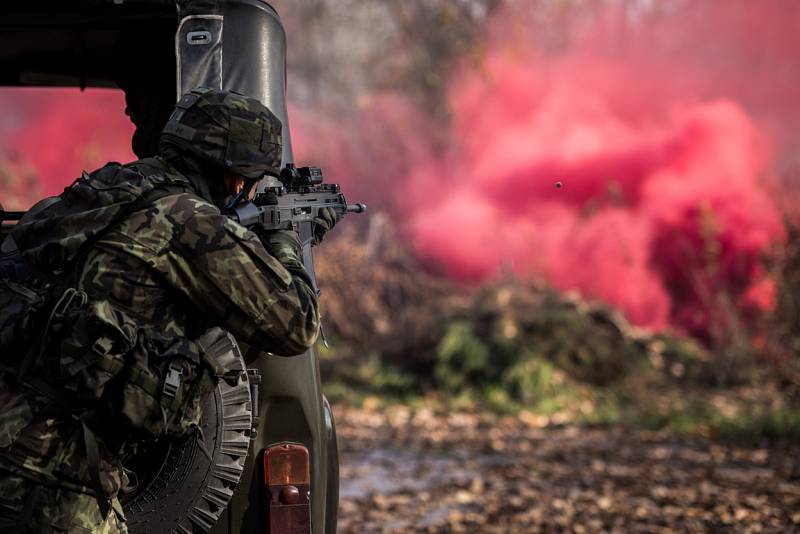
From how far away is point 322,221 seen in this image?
9.40 feet

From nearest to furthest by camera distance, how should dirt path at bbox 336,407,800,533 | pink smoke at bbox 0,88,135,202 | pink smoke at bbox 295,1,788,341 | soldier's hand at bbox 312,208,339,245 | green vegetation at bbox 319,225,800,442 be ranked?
1. soldier's hand at bbox 312,208,339,245
2. dirt path at bbox 336,407,800,533
3. green vegetation at bbox 319,225,800,442
4. pink smoke at bbox 295,1,788,341
5. pink smoke at bbox 0,88,135,202

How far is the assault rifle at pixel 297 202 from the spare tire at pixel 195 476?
0.45m

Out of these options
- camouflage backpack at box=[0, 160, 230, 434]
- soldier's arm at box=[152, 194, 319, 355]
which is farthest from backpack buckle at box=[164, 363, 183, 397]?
soldier's arm at box=[152, 194, 319, 355]

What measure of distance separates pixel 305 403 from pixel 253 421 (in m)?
0.18

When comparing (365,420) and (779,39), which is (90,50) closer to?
(365,420)

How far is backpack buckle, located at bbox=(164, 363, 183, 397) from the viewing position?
Answer: 224 cm

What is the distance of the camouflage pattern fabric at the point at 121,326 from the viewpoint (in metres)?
2.23

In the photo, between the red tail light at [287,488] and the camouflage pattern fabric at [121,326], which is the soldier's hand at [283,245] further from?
the red tail light at [287,488]

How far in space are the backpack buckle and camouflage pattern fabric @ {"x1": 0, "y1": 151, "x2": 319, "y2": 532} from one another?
14mm

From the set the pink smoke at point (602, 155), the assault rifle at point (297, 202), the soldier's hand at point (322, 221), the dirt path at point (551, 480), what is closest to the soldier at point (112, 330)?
the assault rifle at point (297, 202)

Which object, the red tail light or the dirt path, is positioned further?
the dirt path

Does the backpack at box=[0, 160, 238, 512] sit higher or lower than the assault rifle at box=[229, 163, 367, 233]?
lower

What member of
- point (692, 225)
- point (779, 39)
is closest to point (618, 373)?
point (692, 225)

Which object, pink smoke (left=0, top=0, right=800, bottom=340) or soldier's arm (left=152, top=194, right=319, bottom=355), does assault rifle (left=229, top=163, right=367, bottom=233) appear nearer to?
soldier's arm (left=152, top=194, right=319, bottom=355)
